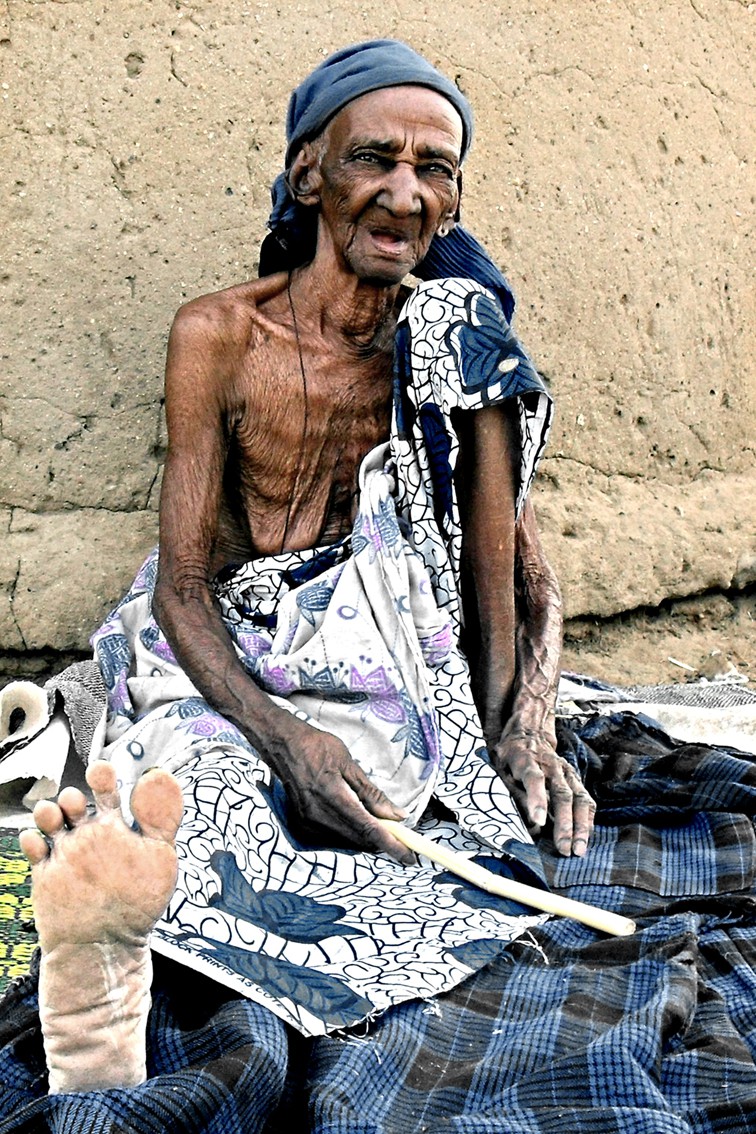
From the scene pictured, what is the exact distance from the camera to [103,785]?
1583 mm

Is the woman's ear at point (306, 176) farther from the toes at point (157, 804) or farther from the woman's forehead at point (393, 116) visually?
the toes at point (157, 804)

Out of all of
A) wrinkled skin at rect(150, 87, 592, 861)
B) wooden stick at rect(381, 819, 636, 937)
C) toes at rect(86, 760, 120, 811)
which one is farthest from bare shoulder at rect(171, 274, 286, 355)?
toes at rect(86, 760, 120, 811)

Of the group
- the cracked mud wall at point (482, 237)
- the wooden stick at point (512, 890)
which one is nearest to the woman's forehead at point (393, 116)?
the cracked mud wall at point (482, 237)

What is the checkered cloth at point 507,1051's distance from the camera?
1.59 m

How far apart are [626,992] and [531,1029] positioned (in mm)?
176

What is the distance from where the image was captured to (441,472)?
279 cm

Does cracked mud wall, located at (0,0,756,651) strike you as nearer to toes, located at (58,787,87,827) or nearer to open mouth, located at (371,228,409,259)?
open mouth, located at (371,228,409,259)

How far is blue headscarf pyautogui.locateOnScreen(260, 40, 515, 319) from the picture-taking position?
2.78 metres

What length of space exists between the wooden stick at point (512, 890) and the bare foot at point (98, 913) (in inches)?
30.4

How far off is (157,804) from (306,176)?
1688 mm

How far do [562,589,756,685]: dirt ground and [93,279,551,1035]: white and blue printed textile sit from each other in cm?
127

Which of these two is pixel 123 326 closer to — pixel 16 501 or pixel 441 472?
pixel 16 501

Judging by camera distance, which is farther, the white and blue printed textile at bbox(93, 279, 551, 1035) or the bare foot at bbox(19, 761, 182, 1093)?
the white and blue printed textile at bbox(93, 279, 551, 1035)

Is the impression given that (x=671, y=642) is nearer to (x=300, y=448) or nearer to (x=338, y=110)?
(x=300, y=448)
